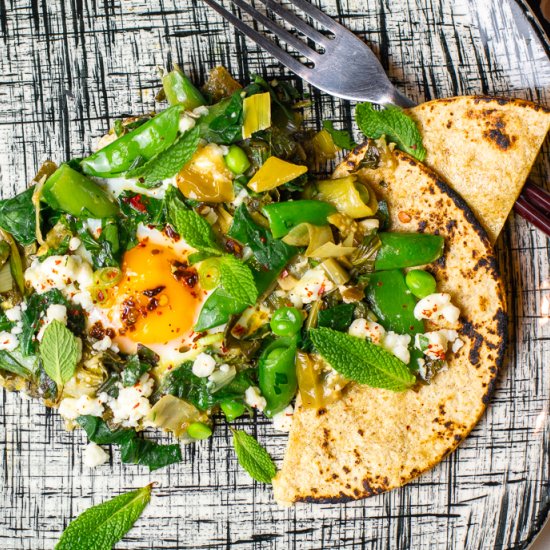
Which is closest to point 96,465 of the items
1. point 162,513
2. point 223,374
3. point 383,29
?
point 162,513

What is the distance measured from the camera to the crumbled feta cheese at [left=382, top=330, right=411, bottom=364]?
4.40 metres

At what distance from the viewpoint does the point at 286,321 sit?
14.5ft

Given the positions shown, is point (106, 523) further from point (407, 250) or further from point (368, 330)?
point (407, 250)

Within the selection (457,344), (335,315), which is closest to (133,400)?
(335,315)

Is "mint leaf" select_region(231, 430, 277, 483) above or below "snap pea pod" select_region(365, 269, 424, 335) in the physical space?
below

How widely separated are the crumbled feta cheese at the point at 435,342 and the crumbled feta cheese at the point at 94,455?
2.43 m

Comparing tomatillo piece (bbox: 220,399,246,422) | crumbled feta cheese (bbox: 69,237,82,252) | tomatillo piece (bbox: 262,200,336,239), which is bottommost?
tomatillo piece (bbox: 220,399,246,422)

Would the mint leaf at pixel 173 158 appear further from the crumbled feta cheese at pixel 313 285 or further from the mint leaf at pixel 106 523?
the mint leaf at pixel 106 523

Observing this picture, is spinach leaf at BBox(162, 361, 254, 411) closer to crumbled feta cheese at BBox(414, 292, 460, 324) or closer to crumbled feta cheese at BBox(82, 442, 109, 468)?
crumbled feta cheese at BBox(82, 442, 109, 468)

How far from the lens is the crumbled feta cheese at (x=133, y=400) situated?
14.8 ft

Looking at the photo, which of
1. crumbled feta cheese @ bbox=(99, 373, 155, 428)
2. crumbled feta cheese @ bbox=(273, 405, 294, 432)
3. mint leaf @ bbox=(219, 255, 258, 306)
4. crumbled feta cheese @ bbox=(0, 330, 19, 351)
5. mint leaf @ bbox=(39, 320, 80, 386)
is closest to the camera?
mint leaf @ bbox=(219, 255, 258, 306)

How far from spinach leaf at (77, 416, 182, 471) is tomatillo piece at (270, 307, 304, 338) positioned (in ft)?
4.08

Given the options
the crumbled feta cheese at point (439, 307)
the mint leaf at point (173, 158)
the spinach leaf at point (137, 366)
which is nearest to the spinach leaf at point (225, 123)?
the mint leaf at point (173, 158)

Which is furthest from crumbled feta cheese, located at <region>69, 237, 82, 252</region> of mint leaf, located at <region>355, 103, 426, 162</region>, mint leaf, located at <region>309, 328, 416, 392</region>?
mint leaf, located at <region>355, 103, 426, 162</region>
